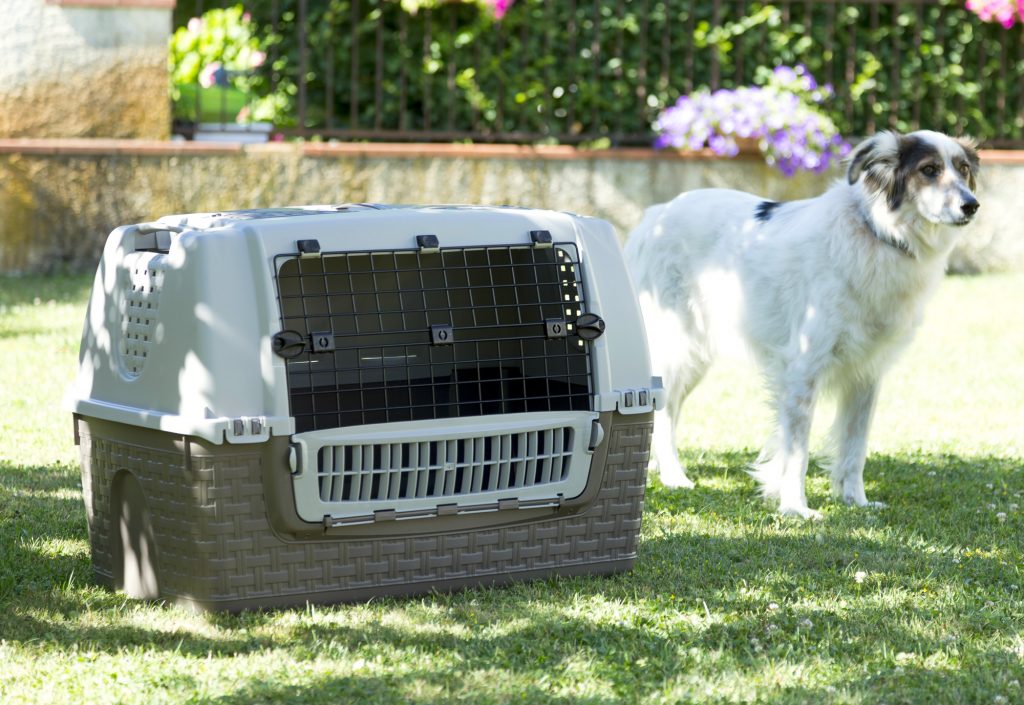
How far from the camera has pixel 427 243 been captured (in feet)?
10.6

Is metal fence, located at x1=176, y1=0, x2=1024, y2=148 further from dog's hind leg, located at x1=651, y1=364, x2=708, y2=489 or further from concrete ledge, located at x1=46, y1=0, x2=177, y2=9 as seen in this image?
dog's hind leg, located at x1=651, y1=364, x2=708, y2=489

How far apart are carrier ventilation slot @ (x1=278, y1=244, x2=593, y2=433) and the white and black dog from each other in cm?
143

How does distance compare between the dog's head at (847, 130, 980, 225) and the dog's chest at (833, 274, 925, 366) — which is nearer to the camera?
the dog's head at (847, 130, 980, 225)

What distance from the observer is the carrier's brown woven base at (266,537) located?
3.07 m

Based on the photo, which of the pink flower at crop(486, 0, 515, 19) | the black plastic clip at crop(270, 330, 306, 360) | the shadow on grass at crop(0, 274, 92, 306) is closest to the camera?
the black plastic clip at crop(270, 330, 306, 360)

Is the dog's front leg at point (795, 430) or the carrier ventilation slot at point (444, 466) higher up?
the carrier ventilation slot at point (444, 466)

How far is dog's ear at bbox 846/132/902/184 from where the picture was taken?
457 cm

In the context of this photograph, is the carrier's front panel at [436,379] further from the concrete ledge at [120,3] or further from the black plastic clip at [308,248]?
the concrete ledge at [120,3]

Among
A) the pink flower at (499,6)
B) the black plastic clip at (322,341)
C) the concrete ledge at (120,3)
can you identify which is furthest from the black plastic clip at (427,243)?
the pink flower at (499,6)

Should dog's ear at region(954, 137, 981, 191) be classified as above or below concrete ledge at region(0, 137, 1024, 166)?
above

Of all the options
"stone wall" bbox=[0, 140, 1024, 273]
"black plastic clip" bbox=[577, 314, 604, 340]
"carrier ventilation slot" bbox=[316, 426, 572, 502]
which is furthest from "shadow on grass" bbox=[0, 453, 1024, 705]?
"stone wall" bbox=[0, 140, 1024, 273]

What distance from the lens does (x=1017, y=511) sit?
449 cm

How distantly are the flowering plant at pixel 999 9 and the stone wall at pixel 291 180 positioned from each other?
1.97 metres

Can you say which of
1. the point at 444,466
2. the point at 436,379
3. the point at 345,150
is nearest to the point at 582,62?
the point at 345,150
